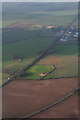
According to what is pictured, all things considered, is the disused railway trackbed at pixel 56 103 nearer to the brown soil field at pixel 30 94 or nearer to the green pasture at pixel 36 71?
the brown soil field at pixel 30 94

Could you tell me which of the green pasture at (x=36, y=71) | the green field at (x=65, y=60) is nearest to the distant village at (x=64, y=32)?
the green field at (x=65, y=60)

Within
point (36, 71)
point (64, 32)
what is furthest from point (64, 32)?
point (36, 71)

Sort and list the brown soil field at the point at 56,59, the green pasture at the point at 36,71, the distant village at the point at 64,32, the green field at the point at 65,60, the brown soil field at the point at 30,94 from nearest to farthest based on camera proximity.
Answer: the brown soil field at the point at 30,94
the green pasture at the point at 36,71
the green field at the point at 65,60
the brown soil field at the point at 56,59
the distant village at the point at 64,32

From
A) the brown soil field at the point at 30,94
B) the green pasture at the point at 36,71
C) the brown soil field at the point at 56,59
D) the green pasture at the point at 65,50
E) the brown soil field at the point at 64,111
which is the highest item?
the green pasture at the point at 65,50

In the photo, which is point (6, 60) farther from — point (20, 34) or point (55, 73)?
point (20, 34)

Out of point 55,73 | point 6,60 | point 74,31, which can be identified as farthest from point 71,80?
point 74,31

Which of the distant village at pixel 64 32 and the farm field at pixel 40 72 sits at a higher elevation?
the distant village at pixel 64 32

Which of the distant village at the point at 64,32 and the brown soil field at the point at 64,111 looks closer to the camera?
the brown soil field at the point at 64,111

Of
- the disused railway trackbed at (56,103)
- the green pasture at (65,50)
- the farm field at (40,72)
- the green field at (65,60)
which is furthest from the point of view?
the green pasture at (65,50)
